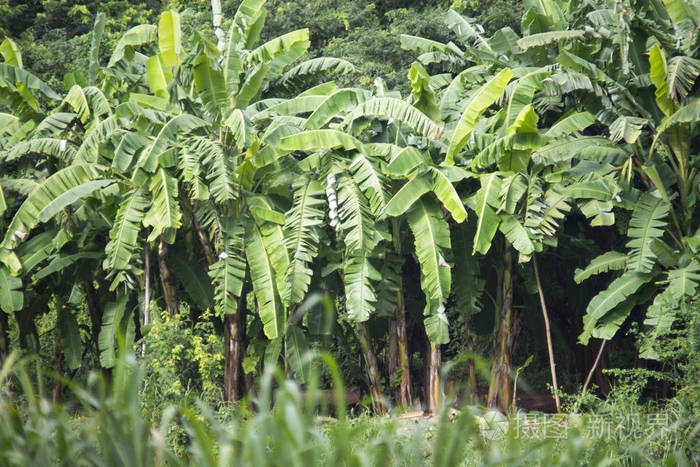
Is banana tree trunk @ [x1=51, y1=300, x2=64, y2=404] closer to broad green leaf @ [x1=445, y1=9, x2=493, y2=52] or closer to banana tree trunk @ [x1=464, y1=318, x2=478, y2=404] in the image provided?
banana tree trunk @ [x1=464, y1=318, x2=478, y2=404]

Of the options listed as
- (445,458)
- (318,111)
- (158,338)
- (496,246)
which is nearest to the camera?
(445,458)

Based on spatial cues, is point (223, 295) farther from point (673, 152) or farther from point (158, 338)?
point (673, 152)

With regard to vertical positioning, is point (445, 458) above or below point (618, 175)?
below

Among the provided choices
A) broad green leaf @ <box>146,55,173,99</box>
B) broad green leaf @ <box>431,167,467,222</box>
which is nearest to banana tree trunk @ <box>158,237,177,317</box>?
broad green leaf @ <box>146,55,173,99</box>

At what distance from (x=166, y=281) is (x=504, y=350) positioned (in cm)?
437

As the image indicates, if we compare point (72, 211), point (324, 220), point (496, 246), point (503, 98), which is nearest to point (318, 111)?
point (324, 220)

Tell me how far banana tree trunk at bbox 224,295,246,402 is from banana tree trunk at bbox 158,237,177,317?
0.74 m

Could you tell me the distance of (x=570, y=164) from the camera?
8555 millimetres

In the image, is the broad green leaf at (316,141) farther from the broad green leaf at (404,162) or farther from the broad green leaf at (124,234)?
the broad green leaf at (124,234)

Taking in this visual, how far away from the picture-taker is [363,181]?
8578 millimetres

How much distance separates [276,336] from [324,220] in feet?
5.64

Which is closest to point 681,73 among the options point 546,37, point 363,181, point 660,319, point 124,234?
point 546,37

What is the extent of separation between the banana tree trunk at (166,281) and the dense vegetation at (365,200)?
31 millimetres

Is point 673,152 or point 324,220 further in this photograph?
point 324,220
